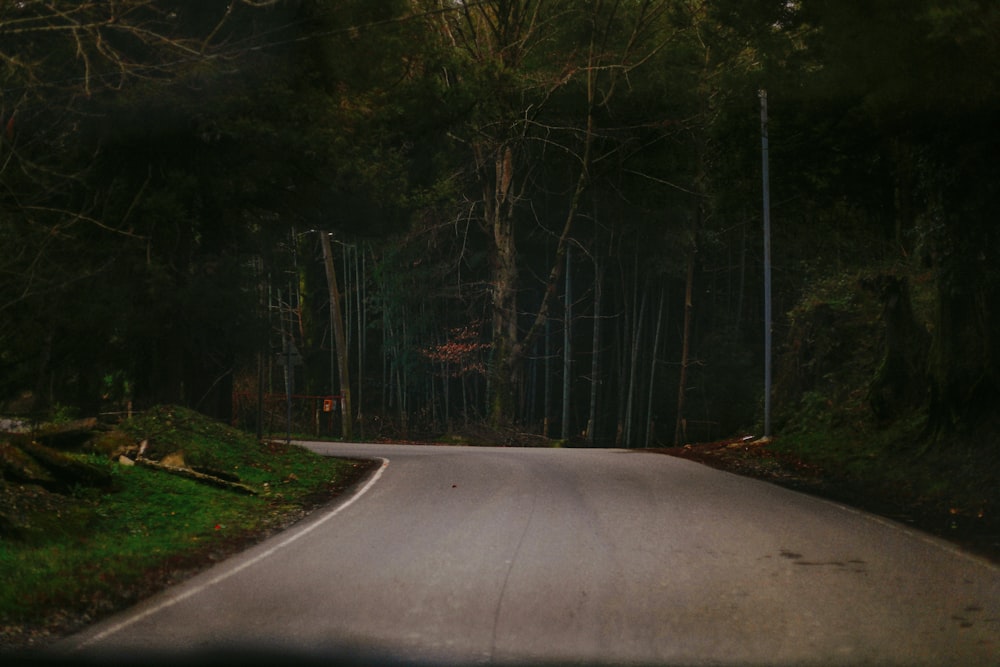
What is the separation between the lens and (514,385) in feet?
148

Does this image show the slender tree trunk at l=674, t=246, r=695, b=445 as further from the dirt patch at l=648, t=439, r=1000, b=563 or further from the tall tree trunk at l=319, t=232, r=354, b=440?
the dirt patch at l=648, t=439, r=1000, b=563

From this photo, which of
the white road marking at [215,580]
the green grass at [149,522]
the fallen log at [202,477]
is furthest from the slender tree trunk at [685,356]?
the white road marking at [215,580]

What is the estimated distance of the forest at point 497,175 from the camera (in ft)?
58.9

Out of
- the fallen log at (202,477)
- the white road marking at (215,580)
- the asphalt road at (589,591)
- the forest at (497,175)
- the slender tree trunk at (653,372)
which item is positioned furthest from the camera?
the slender tree trunk at (653,372)

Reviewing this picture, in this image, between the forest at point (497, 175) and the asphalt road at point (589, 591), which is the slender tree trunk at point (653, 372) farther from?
the asphalt road at point (589, 591)

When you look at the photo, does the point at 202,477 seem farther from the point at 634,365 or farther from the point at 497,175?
the point at 634,365

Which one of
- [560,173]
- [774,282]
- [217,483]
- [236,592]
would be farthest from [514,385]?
[236,592]

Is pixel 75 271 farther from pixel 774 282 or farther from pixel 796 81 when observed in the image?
pixel 774 282

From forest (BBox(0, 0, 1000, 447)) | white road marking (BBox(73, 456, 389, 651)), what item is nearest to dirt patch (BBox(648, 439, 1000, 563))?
forest (BBox(0, 0, 1000, 447))

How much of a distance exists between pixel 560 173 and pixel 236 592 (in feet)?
127

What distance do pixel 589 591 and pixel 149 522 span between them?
669 centimetres

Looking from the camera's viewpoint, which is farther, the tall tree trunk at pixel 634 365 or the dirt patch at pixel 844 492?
the tall tree trunk at pixel 634 365

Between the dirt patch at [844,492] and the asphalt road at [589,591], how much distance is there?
0.52 m

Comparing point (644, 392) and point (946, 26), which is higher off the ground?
point (946, 26)
